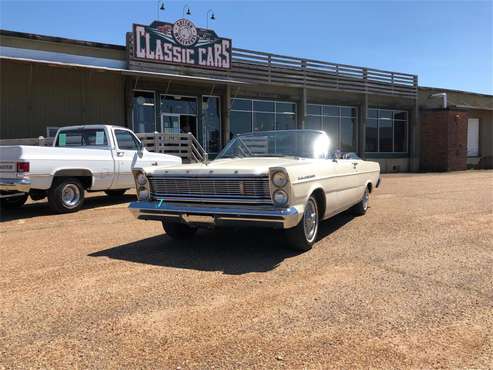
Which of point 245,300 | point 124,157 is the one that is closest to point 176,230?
point 245,300

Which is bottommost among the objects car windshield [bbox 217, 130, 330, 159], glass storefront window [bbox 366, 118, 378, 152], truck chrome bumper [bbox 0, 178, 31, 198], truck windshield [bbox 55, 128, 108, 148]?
truck chrome bumper [bbox 0, 178, 31, 198]

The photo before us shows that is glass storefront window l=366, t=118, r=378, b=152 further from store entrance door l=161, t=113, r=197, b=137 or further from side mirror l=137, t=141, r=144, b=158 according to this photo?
side mirror l=137, t=141, r=144, b=158

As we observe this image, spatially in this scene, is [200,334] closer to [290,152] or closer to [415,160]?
[290,152]

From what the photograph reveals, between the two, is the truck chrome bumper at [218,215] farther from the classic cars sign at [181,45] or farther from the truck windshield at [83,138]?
the classic cars sign at [181,45]

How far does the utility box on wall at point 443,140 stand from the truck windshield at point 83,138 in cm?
2346

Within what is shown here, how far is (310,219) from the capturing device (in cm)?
560

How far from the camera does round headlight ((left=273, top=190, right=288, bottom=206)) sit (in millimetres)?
4883

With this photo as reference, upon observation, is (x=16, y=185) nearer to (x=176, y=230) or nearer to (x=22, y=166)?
(x=22, y=166)

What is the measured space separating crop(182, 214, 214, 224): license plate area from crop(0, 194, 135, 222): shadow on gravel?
15.9 feet

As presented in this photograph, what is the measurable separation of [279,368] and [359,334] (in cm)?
78

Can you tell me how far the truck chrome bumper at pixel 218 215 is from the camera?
4809 mm

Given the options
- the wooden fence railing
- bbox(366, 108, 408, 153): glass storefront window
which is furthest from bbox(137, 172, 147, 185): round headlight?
bbox(366, 108, 408, 153): glass storefront window

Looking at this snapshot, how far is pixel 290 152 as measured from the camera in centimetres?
640

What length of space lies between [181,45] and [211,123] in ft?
13.0
